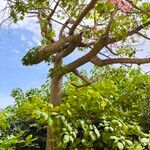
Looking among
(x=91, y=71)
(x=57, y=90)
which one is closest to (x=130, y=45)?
(x=57, y=90)

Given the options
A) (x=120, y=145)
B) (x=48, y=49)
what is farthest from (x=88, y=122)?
(x=48, y=49)

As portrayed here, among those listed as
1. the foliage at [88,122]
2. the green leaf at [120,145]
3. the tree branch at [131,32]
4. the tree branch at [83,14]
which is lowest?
the green leaf at [120,145]

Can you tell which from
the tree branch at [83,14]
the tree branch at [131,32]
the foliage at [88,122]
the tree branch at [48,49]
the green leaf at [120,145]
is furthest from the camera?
the tree branch at [48,49]

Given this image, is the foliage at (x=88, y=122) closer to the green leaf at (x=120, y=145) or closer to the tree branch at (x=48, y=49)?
the green leaf at (x=120, y=145)

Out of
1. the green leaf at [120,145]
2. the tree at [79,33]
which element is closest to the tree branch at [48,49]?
A: the tree at [79,33]

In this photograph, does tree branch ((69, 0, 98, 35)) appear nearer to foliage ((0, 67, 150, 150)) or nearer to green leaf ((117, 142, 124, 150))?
foliage ((0, 67, 150, 150))

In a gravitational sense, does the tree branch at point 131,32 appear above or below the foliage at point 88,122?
above

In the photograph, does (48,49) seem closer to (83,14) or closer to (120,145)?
(83,14)

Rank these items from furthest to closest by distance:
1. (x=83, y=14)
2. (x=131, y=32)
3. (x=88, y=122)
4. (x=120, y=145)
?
(x=131, y=32) → (x=83, y=14) → (x=88, y=122) → (x=120, y=145)

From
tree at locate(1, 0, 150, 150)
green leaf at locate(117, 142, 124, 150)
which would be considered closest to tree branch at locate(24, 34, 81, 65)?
tree at locate(1, 0, 150, 150)

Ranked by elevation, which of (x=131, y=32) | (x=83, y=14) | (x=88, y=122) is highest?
(x=83, y=14)

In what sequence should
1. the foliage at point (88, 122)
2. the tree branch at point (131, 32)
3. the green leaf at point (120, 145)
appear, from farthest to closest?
the tree branch at point (131, 32) < the foliage at point (88, 122) < the green leaf at point (120, 145)

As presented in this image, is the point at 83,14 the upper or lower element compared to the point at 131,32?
upper

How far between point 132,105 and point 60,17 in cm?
319
